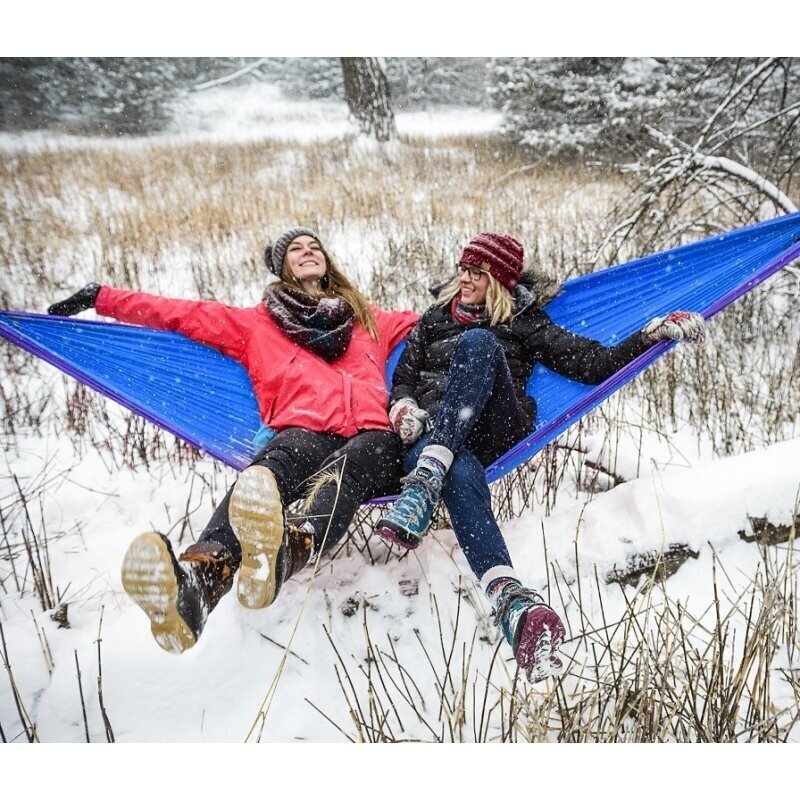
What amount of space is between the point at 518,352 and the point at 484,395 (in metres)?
0.37

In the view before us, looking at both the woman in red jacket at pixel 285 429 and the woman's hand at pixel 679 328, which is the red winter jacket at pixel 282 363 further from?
the woman's hand at pixel 679 328

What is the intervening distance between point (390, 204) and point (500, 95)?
3.15ft

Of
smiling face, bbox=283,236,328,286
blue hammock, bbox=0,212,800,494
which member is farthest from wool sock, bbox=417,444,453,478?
smiling face, bbox=283,236,328,286

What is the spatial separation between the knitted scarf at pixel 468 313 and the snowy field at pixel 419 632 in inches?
21.9

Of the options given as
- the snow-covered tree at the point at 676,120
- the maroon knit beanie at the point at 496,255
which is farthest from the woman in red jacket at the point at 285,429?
the snow-covered tree at the point at 676,120

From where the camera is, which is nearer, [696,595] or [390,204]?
[696,595]

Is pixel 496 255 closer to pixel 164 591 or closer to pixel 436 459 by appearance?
pixel 436 459

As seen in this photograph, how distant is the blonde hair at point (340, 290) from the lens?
166cm

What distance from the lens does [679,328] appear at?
132 centimetres

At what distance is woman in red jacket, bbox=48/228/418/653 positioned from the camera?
34.7 inches

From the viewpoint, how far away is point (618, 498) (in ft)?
4.35
